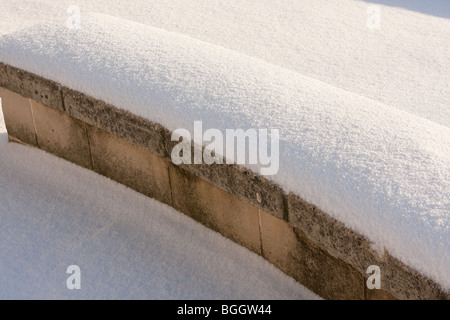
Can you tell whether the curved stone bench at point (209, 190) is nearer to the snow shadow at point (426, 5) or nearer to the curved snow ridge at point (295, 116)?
the curved snow ridge at point (295, 116)

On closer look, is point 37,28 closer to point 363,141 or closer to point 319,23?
point 363,141

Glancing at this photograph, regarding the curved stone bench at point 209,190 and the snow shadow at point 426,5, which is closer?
the curved stone bench at point 209,190

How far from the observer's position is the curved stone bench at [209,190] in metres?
2.60

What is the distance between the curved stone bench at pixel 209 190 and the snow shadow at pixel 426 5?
3.98 meters

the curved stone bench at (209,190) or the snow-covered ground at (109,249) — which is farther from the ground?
the curved stone bench at (209,190)

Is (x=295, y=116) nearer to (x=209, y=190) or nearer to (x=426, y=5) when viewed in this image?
(x=209, y=190)

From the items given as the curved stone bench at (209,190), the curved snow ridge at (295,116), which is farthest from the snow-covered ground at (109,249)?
the curved snow ridge at (295,116)

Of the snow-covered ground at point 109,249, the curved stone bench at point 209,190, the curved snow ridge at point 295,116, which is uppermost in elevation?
the curved snow ridge at point 295,116

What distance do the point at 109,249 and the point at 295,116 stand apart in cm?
118

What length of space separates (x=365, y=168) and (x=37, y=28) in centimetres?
235

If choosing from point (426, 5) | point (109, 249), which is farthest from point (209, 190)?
point (426, 5)

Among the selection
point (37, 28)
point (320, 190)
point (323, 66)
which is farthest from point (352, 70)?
point (320, 190)

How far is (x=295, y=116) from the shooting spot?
2955 millimetres

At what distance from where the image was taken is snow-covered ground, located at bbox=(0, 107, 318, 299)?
10.2 ft
